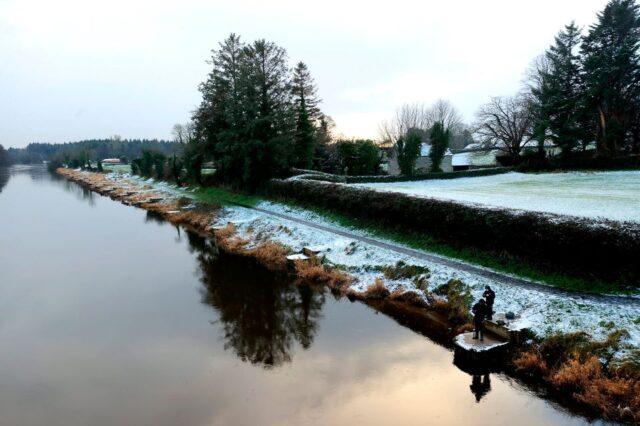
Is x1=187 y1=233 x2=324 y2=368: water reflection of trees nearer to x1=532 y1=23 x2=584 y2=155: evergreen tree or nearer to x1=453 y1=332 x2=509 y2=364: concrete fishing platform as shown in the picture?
x1=453 y1=332 x2=509 y2=364: concrete fishing platform

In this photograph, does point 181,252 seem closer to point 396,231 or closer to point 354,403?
point 396,231

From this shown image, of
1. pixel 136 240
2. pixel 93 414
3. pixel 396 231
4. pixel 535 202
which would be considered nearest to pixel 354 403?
pixel 93 414

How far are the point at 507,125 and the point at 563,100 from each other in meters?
9.56

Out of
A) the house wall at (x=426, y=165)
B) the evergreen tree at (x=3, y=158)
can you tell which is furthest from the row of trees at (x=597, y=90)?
the evergreen tree at (x=3, y=158)

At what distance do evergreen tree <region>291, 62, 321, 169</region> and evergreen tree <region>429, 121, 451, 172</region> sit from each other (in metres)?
12.7

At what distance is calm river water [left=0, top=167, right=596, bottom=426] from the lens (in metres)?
8.67

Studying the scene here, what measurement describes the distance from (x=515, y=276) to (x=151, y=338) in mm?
11822

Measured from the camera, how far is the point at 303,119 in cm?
4200

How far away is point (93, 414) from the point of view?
874 cm

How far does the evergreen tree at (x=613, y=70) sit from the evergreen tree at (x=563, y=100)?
1396 mm

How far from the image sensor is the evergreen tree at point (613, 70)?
112 ft

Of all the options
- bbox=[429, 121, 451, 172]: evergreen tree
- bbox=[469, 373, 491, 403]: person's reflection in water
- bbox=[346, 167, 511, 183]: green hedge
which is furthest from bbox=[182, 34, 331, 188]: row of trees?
bbox=[469, 373, 491, 403]: person's reflection in water

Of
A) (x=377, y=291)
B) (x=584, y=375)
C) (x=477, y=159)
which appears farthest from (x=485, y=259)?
→ (x=477, y=159)

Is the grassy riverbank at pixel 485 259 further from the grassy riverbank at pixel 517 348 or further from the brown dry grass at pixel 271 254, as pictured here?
the brown dry grass at pixel 271 254
